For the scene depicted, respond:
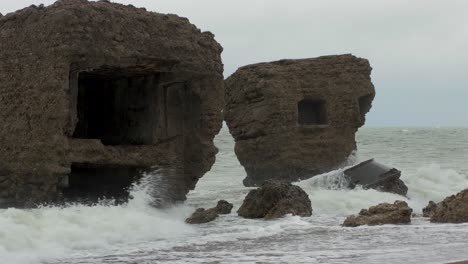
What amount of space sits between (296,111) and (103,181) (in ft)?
24.1

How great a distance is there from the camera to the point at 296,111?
17.4 meters

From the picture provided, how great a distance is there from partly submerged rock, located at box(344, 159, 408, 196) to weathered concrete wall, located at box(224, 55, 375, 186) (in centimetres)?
267

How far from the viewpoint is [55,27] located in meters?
9.12

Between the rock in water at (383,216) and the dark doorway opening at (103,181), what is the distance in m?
3.39

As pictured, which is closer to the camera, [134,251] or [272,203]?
[134,251]

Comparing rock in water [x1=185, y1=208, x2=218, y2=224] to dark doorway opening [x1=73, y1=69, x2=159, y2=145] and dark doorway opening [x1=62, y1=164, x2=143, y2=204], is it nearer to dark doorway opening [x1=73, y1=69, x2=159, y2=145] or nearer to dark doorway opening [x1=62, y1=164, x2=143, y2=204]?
dark doorway opening [x1=62, y1=164, x2=143, y2=204]

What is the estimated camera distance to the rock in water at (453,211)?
9.34m

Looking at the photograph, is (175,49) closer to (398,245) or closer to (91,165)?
(91,165)

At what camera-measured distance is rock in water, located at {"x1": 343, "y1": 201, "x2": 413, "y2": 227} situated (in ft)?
30.5

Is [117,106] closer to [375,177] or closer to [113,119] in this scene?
[113,119]

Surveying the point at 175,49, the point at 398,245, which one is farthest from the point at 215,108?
the point at 398,245

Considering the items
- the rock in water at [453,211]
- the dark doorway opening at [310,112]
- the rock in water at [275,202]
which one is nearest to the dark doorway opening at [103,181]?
the rock in water at [275,202]

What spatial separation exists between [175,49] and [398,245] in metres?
4.65

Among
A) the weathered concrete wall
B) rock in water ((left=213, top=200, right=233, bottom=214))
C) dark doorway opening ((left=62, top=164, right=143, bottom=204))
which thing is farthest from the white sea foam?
the weathered concrete wall
